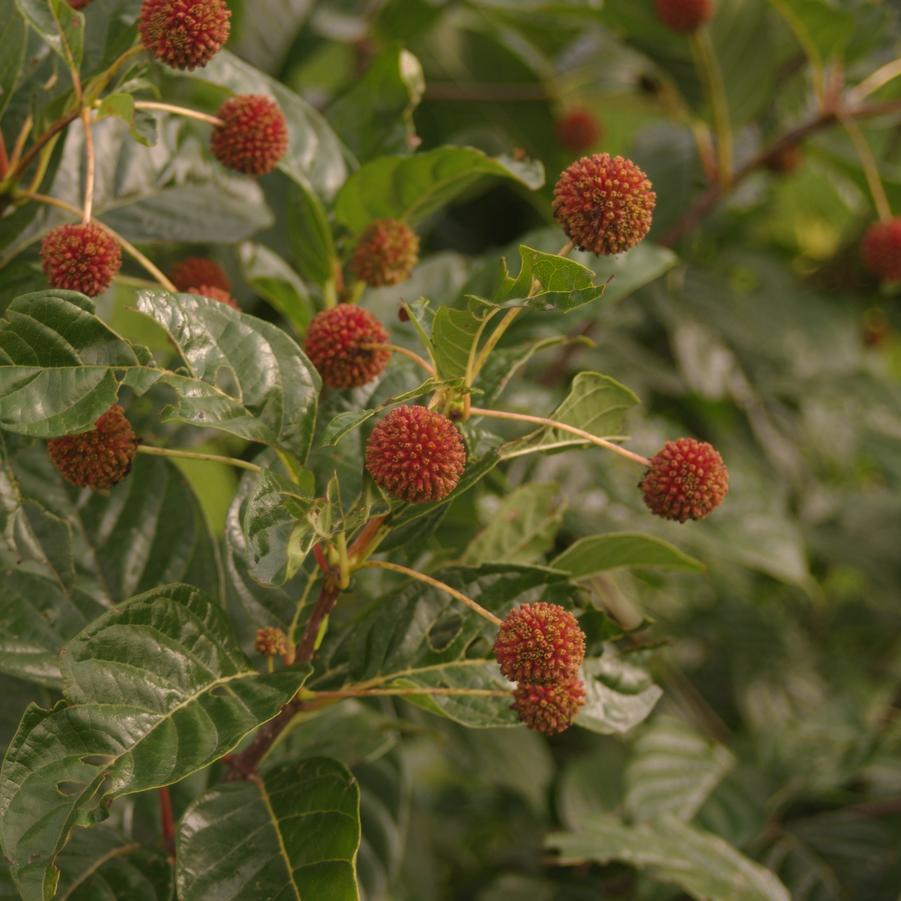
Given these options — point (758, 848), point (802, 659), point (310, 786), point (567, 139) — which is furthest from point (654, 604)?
point (310, 786)

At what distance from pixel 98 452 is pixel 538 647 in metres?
0.38

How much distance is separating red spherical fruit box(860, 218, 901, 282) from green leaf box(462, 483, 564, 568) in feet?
2.87

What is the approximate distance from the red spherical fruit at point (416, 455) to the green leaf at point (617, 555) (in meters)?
0.29

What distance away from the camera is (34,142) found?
3.32 ft

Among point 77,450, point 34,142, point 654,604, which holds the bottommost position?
point 654,604

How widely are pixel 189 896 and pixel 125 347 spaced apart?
1.46 feet

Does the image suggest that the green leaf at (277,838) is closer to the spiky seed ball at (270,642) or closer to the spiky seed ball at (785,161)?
the spiky seed ball at (270,642)

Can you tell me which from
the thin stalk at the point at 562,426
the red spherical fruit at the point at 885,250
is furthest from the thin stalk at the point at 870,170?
the thin stalk at the point at 562,426

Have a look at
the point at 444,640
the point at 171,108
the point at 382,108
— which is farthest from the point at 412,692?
the point at 382,108

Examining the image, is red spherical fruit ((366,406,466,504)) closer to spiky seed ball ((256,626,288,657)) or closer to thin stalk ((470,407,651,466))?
thin stalk ((470,407,651,466))

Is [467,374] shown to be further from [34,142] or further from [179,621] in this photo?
[34,142]

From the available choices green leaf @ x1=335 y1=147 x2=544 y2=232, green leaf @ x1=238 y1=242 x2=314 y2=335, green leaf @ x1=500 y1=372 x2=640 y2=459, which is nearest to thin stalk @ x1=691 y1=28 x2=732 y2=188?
green leaf @ x1=335 y1=147 x2=544 y2=232

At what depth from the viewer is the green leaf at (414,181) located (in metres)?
1.10

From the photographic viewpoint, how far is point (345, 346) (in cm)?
94
